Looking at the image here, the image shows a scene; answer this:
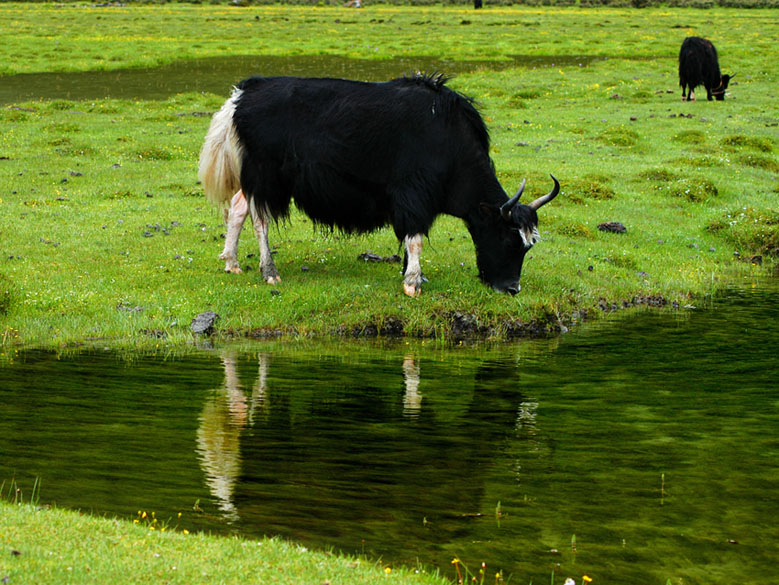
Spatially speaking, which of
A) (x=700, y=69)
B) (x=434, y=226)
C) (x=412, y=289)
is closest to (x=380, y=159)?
(x=412, y=289)

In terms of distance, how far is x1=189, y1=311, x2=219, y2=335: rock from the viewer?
43.6 ft

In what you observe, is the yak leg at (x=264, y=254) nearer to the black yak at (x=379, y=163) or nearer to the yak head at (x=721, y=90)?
the black yak at (x=379, y=163)

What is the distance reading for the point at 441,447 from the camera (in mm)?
9195

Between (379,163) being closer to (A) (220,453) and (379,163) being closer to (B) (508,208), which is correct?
(B) (508,208)

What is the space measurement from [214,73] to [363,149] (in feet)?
125

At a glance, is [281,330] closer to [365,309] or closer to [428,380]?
[365,309]

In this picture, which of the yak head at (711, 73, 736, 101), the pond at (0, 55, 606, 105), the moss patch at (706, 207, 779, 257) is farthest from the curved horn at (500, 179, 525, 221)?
the yak head at (711, 73, 736, 101)

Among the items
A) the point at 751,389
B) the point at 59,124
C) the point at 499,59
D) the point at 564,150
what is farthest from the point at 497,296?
the point at 499,59

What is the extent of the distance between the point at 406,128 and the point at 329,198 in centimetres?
156

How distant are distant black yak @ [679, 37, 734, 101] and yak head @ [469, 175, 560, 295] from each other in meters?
25.4

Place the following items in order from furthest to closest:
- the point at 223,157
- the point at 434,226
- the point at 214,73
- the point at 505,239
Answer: the point at 214,73
the point at 434,226
the point at 223,157
the point at 505,239

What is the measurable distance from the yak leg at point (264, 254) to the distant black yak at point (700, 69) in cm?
2612

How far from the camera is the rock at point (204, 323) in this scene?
13.3 meters

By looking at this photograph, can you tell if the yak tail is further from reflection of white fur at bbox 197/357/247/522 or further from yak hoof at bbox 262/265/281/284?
reflection of white fur at bbox 197/357/247/522
